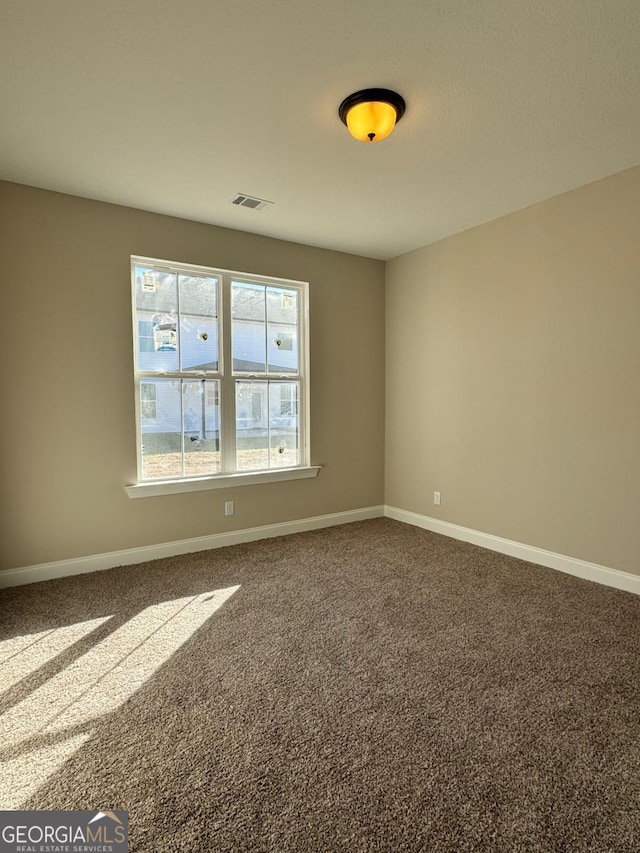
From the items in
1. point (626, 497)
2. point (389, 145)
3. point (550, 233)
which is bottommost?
point (626, 497)

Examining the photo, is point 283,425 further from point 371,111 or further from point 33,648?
point 371,111

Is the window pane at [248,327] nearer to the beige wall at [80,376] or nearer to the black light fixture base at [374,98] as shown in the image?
the beige wall at [80,376]

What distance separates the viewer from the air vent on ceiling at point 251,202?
330 cm

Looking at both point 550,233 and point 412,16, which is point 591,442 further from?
point 412,16

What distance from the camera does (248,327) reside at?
4.15 metres

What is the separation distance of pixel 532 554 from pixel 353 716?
7.69ft

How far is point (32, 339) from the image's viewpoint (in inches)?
125

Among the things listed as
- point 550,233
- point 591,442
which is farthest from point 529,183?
point 591,442

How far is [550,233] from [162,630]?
376 centimetres

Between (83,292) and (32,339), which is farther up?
(83,292)

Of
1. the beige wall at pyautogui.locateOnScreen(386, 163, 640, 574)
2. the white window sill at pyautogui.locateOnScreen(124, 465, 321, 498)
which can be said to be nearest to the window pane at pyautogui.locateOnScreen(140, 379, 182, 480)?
the white window sill at pyautogui.locateOnScreen(124, 465, 321, 498)

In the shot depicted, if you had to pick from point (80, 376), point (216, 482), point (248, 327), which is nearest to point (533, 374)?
point (248, 327)

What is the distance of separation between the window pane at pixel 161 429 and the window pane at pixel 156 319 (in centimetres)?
17

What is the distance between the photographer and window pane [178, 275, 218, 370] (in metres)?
3.82
